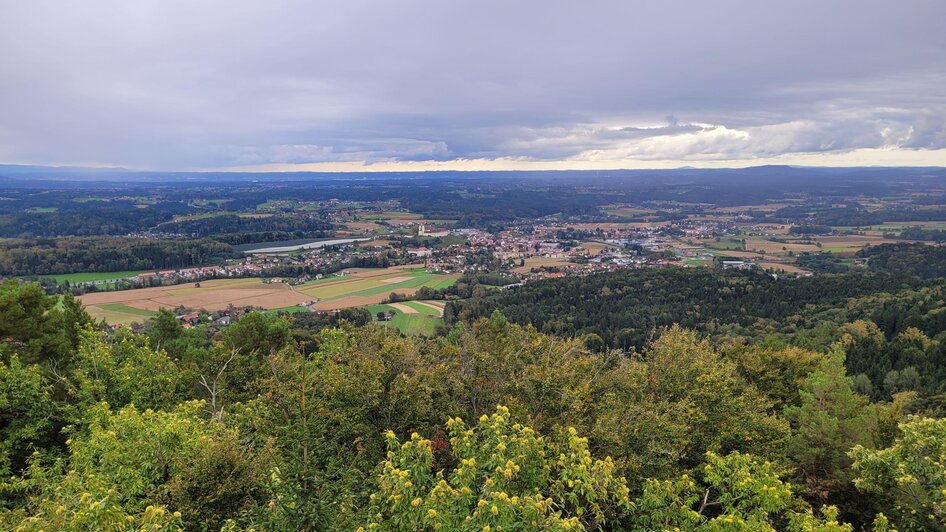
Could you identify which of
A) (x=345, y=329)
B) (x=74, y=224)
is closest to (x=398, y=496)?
(x=345, y=329)

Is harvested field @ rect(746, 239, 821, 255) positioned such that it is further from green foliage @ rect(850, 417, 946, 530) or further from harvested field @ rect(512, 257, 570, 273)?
green foliage @ rect(850, 417, 946, 530)

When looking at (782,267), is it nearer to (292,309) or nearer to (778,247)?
(778,247)

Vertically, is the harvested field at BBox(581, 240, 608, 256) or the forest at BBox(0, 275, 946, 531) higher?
the forest at BBox(0, 275, 946, 531)

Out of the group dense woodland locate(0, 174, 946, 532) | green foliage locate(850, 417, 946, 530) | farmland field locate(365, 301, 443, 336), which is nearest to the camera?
dense woodland locate(0, 174, 946, 532)

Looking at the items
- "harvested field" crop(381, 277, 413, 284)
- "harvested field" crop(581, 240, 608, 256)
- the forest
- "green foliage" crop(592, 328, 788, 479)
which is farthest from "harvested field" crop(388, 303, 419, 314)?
"harvested field" crop(581, 240, 608, 256)

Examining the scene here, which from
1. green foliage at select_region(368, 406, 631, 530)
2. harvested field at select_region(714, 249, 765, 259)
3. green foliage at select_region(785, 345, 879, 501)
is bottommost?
harvested field at select_region(714, 249, 765, 259)

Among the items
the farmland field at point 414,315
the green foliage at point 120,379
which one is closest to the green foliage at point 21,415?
the green foliage at point 120,379

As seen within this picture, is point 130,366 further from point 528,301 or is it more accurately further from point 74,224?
point 74,224

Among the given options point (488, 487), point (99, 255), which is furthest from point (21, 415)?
point (99, 255)
